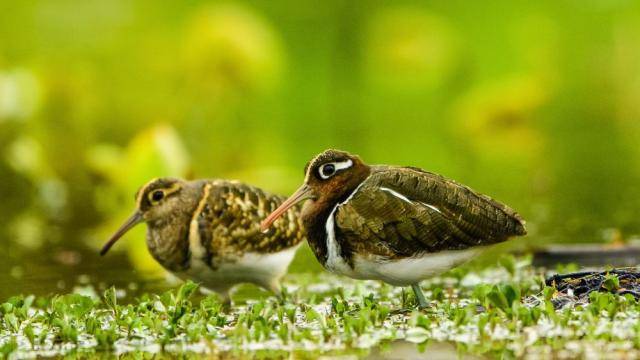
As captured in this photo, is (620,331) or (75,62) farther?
(75,62)

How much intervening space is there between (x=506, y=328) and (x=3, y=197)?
14134mm

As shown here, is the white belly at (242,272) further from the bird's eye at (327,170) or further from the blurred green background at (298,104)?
the blurred green background at (298,104)

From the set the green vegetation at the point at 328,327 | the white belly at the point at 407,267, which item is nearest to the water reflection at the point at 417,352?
the green vegetation at the point at 328,327

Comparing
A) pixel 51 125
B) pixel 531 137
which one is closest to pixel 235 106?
pixel 51 125

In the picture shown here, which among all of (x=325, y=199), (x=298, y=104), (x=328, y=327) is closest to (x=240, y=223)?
(x=325, y=199)

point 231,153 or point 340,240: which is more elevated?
point 231,153

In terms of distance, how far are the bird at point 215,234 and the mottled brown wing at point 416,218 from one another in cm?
211

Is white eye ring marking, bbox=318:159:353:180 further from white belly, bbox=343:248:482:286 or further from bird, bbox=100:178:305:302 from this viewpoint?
bird, bbox=100:178:305:302

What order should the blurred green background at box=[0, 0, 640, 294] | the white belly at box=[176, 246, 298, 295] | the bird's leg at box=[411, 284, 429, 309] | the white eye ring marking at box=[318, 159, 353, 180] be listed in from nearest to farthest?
the bird's leg at box=[411, 284, 429, 309], the white eye ring marking at box=[318, 159, 353, 180], the white belly at box=[176, 246, 298, 295], the blurred green background at box=[0, 0, 640, 294]

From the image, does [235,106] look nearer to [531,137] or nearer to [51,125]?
[51,125]

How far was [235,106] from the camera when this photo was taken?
3741 centimetres

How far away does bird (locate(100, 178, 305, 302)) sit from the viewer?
13695mm

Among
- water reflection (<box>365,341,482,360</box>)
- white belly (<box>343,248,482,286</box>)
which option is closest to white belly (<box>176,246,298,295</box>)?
white belly (<box>343,248,482,286</box>)

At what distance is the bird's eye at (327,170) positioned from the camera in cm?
1202
